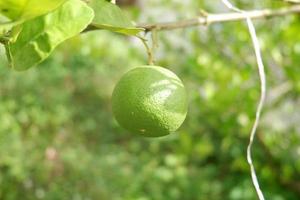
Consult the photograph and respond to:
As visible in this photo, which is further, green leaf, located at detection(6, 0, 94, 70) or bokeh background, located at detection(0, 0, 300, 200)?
bokeh background, located at detection(0, 0, 300, 200)

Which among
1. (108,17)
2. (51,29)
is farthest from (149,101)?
(51,29)

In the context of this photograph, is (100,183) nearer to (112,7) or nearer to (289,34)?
(289,34)

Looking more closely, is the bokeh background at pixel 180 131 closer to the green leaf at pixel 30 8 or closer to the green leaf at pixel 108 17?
the green leaf at pixel 108 17

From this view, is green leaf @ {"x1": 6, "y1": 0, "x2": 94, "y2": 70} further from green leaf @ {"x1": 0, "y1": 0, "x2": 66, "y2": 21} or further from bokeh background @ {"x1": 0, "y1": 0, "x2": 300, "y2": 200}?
bokeh background @ {"x1": 0, "y1": 0, "x2": 300, "y2": 200}

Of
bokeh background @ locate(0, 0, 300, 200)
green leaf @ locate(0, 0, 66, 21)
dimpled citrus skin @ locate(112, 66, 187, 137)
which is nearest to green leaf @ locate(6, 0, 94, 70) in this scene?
green leaf @ locate(0, 0, 66, 21)

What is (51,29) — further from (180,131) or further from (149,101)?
(180,131)
